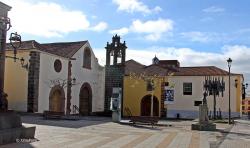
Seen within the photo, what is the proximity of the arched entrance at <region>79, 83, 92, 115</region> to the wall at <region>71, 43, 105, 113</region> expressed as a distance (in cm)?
61

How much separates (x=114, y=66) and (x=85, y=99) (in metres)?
5.34

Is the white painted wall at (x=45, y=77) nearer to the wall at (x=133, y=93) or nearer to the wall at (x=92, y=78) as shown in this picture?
the wall at (x=92, y=78)

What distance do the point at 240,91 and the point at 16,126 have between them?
29194mm

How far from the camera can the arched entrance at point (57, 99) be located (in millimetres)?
31953

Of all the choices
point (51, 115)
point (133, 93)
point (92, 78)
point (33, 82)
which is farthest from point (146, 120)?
point (133, 93)

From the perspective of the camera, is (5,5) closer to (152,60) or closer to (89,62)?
(89,62)

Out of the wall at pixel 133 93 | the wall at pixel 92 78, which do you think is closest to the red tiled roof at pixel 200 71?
the wall at pixel 133 93

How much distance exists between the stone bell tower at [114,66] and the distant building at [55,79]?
0.91m

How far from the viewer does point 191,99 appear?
3912cm

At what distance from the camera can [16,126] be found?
1341 centimetres

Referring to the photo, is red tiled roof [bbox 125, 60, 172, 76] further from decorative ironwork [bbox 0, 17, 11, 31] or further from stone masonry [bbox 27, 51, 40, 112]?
decorative ironwork [bbox 0, 17, 11, 31]

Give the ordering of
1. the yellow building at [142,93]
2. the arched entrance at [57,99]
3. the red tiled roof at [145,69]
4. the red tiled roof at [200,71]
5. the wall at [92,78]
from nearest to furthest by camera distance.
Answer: the arched entrance at [57,99] < the wall at [92,78] < the red tiled roof at [200,71] < the yellow building at [142,93] < the red tiled roof at [145,69]

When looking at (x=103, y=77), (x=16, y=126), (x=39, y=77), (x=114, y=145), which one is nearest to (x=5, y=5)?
(x=16, y=126)

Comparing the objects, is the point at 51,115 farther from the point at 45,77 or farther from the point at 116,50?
the point at 116,50
